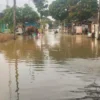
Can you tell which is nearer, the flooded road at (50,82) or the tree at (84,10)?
the flooded road at (50,82)

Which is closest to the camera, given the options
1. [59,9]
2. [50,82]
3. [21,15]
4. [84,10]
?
[50,82]

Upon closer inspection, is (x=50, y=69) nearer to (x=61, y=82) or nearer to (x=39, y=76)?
(x=39, y=76)

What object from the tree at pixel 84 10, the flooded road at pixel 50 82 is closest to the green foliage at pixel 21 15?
the tree at pixel 84 10

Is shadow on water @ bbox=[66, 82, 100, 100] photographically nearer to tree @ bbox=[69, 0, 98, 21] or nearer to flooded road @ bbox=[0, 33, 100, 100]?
flooded road @ bbox=[0, 33, 100, 100]

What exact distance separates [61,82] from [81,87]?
39.4 inches

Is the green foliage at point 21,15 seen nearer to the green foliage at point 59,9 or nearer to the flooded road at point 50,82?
the green foliage at point 59,9

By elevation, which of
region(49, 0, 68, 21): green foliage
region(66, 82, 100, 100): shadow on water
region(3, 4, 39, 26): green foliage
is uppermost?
region(49, 0, 68, 21): green foliage

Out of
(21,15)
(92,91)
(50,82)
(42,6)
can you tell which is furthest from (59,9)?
(92,91)

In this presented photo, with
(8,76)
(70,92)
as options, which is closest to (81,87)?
(70,92)

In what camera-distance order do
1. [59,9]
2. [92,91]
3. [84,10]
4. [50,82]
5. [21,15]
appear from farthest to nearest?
[59,9], [84,10], [21,15], [50,82], [92,91]

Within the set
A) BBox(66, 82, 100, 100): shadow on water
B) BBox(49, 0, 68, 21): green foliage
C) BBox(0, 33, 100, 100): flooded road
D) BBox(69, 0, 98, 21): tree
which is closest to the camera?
BBox(66, 82, 100, 100): shadow on water

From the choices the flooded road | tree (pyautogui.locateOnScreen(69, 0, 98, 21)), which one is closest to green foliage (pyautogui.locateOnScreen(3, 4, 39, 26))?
tree (pyautogui.locateOnScreen(69, 0, 98, 21))

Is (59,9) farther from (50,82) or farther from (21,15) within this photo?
(50,82)

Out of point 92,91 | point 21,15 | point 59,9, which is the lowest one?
point 92,91
